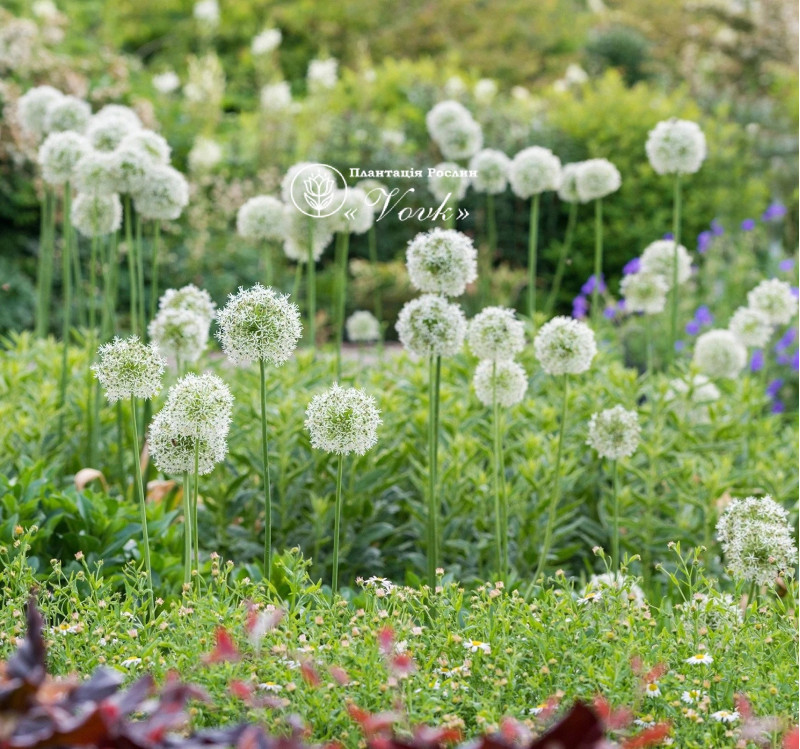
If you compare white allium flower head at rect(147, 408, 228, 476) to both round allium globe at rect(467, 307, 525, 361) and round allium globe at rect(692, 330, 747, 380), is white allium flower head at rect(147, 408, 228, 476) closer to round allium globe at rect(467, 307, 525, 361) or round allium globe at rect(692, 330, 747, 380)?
round allium globe at rect(467, 307, 525, 361)

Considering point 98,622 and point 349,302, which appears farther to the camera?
point 349,302

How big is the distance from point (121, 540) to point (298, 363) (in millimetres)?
1374

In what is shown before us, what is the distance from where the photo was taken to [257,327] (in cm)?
219

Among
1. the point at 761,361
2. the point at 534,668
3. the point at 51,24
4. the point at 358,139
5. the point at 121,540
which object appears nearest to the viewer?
the point at 534,668

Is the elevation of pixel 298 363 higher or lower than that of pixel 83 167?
lower

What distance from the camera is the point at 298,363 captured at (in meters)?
4.01

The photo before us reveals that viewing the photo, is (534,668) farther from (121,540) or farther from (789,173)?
(789,173)

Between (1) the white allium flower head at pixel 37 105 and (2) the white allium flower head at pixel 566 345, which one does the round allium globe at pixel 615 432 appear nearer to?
(2) the white allium flower head at pixel 566 345

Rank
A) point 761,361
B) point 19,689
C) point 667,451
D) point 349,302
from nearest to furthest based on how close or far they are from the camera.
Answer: point 19,689
point 667,451
point 761,361
point 349,302

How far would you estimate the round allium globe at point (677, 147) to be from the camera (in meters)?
3.63

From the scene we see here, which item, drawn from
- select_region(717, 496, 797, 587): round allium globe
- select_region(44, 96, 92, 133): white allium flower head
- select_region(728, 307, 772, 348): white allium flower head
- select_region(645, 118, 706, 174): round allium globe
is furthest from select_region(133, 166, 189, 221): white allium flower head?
select_region(728, 307, 772, 348): white allium flower head

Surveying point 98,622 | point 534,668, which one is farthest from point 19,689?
point 534,668

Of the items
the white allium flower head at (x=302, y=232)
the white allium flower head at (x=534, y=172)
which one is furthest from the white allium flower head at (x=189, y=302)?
the white allium flower head at (x=534, y=172)

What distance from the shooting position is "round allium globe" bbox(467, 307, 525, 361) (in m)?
2.69
